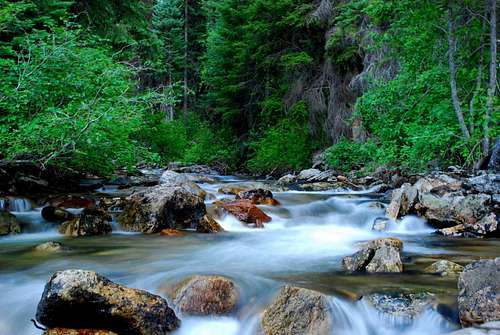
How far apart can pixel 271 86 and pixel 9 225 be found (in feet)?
51.5

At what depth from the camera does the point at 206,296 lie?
14.9 feet

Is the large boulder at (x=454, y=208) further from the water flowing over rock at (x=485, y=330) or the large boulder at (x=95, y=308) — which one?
the large boulder at (x=95, y=308)

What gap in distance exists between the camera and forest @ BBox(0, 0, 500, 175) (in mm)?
7262

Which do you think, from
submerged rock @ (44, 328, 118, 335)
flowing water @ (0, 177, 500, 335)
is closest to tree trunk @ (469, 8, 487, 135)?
flowing water @ (0, 177, 500, 335)

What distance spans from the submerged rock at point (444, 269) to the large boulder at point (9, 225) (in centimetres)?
667

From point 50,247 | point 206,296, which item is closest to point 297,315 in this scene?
point 206,296

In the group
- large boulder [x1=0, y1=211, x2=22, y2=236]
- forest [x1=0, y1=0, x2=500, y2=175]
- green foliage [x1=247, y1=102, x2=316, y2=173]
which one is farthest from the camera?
green foliage [x1=247, y1=102, x2=316, y2=173]

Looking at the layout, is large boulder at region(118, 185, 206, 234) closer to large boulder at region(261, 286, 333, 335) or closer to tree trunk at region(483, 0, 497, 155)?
large boulder at region(261, 286, 333, 335)

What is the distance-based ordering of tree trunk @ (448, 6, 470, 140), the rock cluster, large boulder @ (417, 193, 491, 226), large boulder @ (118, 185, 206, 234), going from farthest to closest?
tree trunk @ (448, 6, 470, 140) < large boulder @ (118, 185, 206, 234) < large boulder @ (417, 193, 491, 226) < the rock cluster

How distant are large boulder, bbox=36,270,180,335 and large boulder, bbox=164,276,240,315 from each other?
0.42 metres

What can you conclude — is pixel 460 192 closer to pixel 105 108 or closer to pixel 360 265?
pixel 360 265

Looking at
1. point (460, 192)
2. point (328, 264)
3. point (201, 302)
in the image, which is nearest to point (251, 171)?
point (460, 192)

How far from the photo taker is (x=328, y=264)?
6223 mm

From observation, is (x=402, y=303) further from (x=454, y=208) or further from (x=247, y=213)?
(x=247, y=213)
